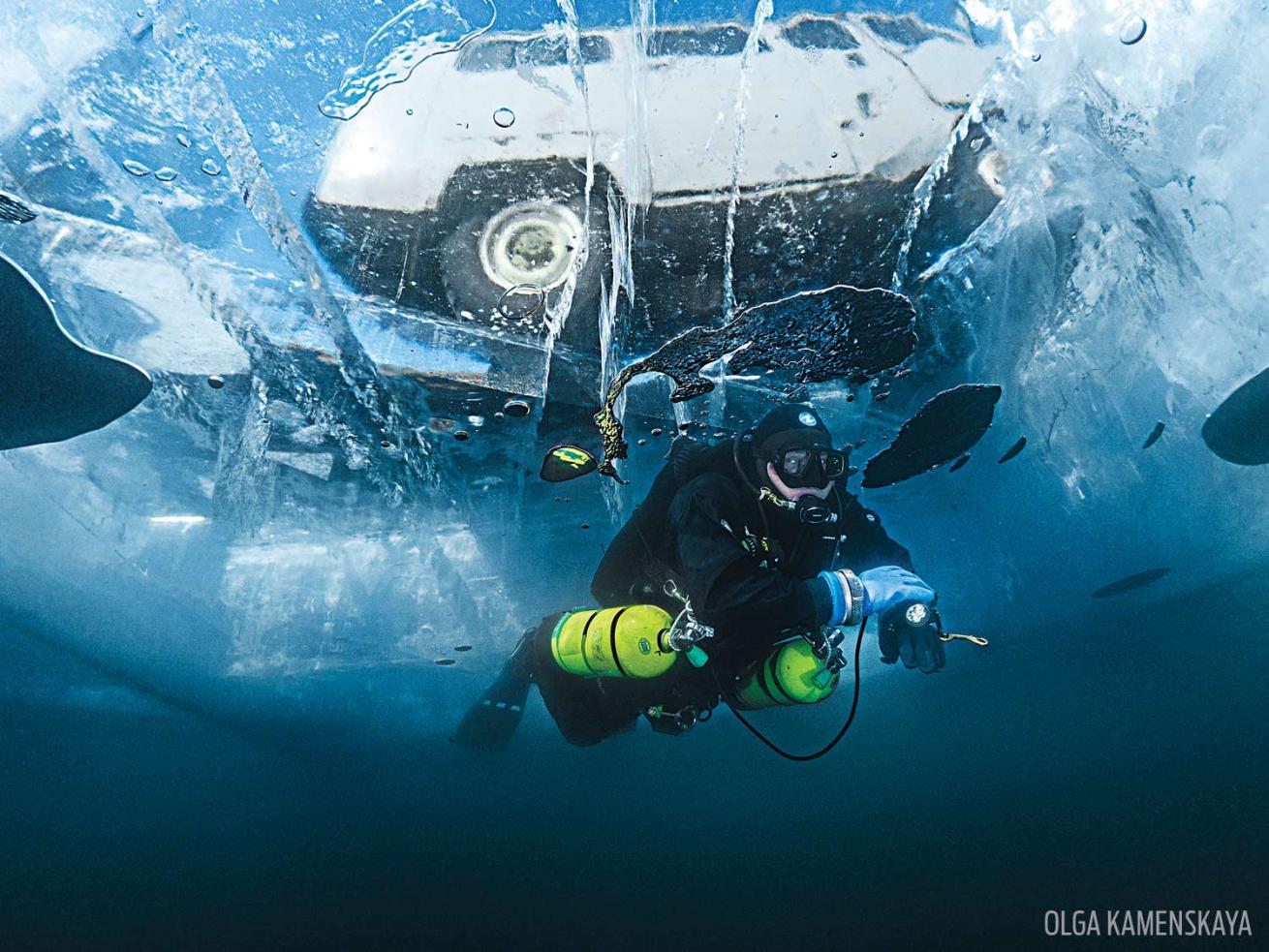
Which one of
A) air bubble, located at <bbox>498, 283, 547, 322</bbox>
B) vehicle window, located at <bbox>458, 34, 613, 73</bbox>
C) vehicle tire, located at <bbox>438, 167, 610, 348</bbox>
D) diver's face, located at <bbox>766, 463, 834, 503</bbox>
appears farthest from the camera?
air bubble, located at <bbox>498, 283, 547, 322</bbox>

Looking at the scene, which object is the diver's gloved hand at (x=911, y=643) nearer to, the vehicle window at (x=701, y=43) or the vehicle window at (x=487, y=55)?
the vehicle window at (x=701, y=43)

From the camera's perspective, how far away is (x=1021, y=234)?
681 cm

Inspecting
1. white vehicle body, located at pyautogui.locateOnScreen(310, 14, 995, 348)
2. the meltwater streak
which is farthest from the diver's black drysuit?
the meltwater streak

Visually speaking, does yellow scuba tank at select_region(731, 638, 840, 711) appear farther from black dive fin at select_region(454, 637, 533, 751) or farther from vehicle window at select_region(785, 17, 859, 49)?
black dive fin at select_region(454, 637, 533, 751)

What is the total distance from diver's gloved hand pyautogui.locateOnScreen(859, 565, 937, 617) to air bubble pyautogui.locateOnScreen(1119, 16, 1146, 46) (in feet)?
15.9

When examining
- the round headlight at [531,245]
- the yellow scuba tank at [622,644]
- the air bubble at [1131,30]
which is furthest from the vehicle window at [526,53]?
the yellow scuba tank at [622,644]

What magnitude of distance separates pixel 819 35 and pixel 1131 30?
8.72 feet

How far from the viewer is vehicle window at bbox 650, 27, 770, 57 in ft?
14.3

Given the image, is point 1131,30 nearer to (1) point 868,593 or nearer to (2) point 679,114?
(2) point 679,114

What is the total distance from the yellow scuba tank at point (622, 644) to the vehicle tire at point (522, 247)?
3750 millimetres

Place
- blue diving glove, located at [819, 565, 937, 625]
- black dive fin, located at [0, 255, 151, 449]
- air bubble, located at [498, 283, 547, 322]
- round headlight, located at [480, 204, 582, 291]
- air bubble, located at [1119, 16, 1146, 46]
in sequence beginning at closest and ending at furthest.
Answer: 1. blue diving glove, located at [819, 565, 937, 625]
2. air bubble, located at [1119, 16, 1146, 46]
3. round headlight, located at [480, 204, 582, 291]
4. black dive fin, located at [0, 255, 151, 449]
5. air bubble, located at [498, 283, 547, 322]

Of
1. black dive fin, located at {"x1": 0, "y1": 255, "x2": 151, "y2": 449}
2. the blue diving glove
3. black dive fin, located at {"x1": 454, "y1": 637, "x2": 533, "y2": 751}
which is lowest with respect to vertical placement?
the blue diving glove

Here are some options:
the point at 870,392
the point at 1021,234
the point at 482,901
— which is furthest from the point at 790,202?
the point at 482,901

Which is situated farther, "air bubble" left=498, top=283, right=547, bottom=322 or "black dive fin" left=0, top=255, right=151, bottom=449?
"air bubble" left=498, top=283, right=547, bottom=322
